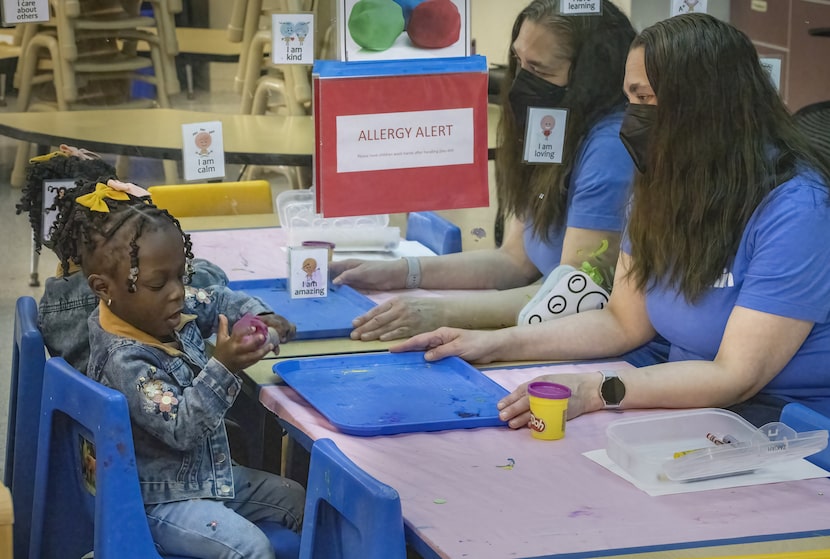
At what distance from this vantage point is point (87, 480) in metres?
2.24

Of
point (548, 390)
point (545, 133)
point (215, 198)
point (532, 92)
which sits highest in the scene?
point (532, 92)

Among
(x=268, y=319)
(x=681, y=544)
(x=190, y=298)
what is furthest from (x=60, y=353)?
(x=681, y=544)

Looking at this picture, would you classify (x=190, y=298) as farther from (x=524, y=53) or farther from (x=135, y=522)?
(x=524, y=53)

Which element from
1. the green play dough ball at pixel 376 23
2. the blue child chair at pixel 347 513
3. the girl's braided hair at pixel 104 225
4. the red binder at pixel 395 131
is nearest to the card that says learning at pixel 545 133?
the red binder at pixel 395 131

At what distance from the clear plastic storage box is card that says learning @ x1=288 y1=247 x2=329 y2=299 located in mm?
1045

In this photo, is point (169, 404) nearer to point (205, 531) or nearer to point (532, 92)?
point (205, 531)

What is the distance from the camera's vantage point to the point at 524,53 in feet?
9.92

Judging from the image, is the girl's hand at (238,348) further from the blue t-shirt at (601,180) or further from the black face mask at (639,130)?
the blue t-shirt at (601,180)

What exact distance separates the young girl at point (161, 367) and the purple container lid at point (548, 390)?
0.52m

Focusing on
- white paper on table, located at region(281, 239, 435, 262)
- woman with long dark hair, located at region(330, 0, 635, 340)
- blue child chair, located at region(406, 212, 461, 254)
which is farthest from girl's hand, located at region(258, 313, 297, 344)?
blue child chair, located at region(406, 212, 461, 254)

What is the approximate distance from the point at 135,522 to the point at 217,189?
1.45 m

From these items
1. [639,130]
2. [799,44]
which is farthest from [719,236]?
[799,44]

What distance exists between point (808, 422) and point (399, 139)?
120cm

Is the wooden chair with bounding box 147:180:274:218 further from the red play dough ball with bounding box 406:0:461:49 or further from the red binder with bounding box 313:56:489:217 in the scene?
the red play dough ball with bounding box 406:0:461:49
